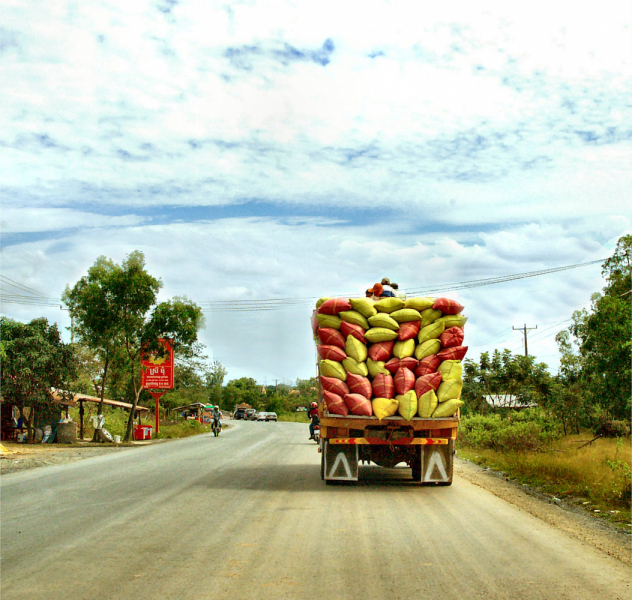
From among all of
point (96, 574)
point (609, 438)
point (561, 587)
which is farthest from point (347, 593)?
point (609, 438)

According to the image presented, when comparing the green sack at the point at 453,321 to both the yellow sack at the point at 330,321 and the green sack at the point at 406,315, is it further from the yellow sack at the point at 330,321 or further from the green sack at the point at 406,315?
the yellow sack at the point at 330,321

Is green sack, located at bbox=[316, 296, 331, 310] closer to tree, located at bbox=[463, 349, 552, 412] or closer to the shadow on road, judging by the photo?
the shadow on road

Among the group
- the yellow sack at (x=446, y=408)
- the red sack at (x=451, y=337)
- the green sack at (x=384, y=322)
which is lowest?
the yellow sack at (x=446, y=408)

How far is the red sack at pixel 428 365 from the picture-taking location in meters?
11.9

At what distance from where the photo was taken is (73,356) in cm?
2995

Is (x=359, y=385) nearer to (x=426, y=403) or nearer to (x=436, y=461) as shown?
(x=426, y=403)

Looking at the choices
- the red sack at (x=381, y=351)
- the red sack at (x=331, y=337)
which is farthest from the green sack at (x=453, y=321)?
the red sack at (x=331, y=337)

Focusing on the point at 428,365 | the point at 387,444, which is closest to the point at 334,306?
the point at 428,365

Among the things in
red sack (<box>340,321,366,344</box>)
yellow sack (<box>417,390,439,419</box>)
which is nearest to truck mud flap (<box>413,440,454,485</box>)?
Result: yellow sack (<box>417,390,439,419</box>)

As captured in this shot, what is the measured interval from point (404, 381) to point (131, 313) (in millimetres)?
19233

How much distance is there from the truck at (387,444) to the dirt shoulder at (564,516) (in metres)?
1.17

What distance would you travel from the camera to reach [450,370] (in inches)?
467

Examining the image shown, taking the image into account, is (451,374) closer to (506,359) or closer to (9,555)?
(9,555)

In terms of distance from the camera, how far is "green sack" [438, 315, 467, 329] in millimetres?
12156
